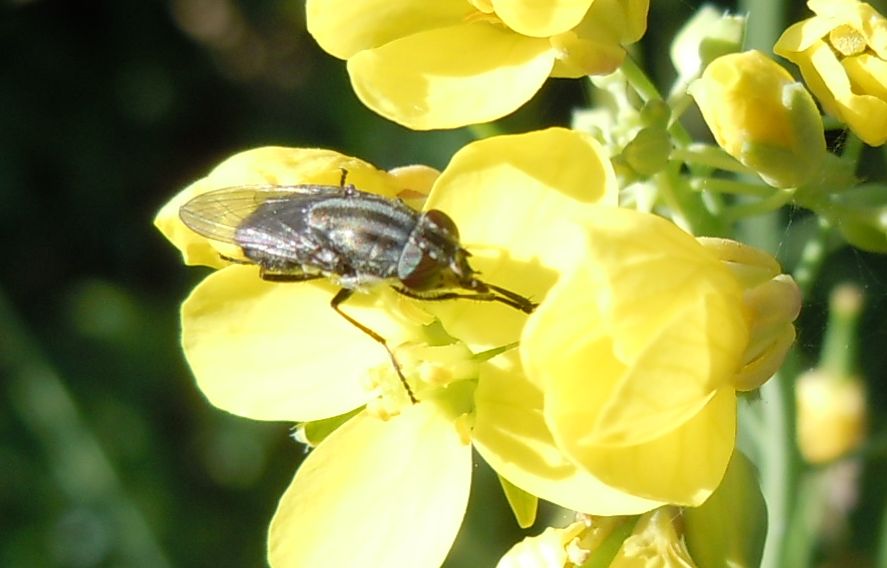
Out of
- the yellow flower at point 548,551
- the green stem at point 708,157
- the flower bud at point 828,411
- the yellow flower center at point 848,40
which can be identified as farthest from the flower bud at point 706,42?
the flower bud at point 828,411

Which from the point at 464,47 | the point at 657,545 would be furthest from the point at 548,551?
the point at 464,47

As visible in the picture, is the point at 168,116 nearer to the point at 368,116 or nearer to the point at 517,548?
the point at 368,116

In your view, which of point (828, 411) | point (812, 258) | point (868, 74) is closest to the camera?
point (868, 74)

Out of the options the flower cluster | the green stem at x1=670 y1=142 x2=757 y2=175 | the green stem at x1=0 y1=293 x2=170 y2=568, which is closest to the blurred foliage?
the green stem at x1=0 y1=293 x2=170 y2=568

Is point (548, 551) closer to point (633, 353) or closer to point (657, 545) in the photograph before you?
point (657, 545)

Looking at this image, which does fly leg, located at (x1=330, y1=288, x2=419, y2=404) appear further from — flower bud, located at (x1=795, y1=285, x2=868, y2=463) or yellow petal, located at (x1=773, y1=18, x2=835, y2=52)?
flower bud, located at (x1=795, y1=285, x2=868, y2=463)

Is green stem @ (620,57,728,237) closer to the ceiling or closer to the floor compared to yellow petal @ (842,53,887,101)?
closer to the floor
